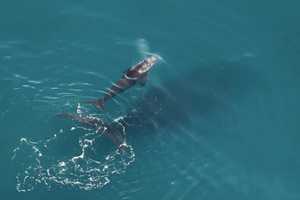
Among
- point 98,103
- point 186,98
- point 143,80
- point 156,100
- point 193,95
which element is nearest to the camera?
point 98,103

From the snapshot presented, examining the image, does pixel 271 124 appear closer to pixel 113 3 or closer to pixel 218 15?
pixel 218 15

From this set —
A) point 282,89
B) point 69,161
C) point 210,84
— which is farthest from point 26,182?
point 282,89

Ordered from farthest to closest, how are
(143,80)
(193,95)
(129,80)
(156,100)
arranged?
(193,95), (143,80), (156,100), (129,80)

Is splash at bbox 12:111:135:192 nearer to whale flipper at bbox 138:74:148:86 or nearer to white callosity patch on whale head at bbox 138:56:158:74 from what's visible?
whale flipper at bbox 138:74:148:86

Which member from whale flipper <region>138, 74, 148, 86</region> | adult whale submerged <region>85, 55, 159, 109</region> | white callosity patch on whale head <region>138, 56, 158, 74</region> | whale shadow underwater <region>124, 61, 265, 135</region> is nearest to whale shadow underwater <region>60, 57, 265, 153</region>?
whale shadow underwater <region>124, 61, 265, 135</region>

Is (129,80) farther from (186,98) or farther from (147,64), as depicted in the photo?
(186,98)

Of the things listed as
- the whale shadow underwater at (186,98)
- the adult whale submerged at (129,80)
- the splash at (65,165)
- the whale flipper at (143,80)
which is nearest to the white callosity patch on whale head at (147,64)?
the adult whale submerged at (129,80)

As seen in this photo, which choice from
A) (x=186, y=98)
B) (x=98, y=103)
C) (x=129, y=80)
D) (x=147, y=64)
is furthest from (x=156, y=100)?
(x=98, y=103)
